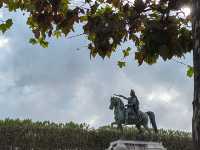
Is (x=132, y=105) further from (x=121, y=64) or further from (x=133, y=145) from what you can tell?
(x=121, y=64)

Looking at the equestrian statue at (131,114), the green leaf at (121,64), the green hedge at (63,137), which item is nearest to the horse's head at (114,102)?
the equestrian statue at (131,114)

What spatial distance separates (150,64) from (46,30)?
162 cm

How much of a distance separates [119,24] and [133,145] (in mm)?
28220

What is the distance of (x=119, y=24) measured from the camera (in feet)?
29.7

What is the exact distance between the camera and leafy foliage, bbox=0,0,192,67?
8.38m

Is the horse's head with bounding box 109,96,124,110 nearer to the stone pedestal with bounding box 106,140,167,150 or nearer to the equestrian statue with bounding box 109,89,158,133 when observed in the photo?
the equestrian statue with bounding box 109,89,158,133

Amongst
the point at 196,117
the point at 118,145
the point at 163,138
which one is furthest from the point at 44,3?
the point at 163,138

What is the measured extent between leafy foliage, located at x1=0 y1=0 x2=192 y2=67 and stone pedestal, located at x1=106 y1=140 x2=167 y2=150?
24.4 metres

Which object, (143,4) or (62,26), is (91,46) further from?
(143,4)

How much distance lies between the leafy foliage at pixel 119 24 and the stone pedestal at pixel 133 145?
24.4 m

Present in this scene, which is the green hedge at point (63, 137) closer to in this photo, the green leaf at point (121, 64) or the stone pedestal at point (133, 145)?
the stone pedestal at point (133, 145)

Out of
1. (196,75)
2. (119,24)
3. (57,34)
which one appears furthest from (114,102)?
(196,75)

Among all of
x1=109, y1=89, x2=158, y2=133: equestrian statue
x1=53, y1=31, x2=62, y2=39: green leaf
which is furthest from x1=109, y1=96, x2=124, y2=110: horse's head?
x1=53, y1=31, x2=62, y2=39: green leaf

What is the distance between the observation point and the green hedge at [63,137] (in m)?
36.5
